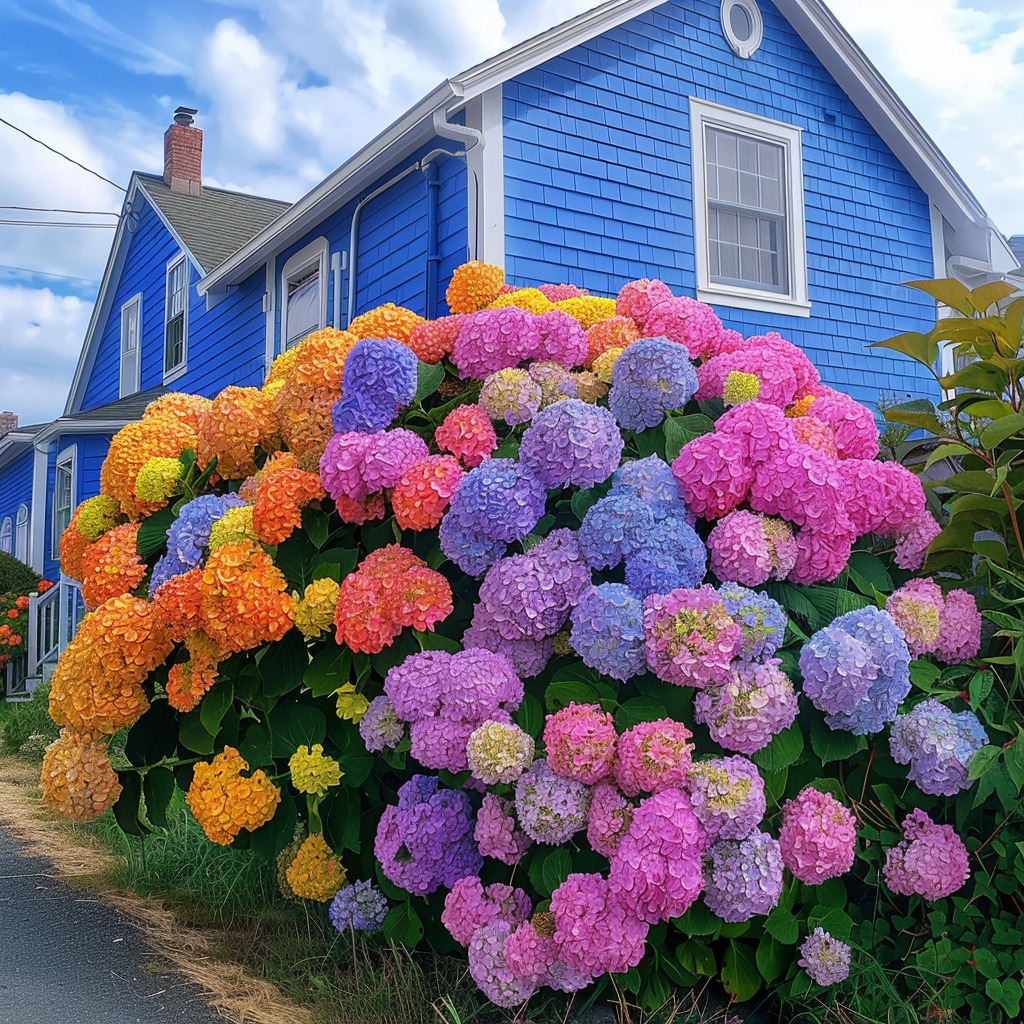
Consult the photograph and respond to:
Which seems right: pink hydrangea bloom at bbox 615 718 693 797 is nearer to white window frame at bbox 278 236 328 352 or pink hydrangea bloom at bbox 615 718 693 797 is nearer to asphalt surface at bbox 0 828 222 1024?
asphalt surface at bbox 0 828 222 1024

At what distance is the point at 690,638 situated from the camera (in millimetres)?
2164

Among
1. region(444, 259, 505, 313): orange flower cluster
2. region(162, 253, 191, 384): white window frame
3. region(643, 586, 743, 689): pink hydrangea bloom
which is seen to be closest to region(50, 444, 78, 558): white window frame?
region(162, 253, 191, 384): white window frame

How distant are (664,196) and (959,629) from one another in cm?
616

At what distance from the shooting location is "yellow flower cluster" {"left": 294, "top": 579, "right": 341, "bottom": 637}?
2582 millimetres

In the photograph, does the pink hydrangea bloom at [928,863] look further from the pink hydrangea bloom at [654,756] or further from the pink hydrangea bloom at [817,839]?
the pink hydrangea bloom at [654,756]

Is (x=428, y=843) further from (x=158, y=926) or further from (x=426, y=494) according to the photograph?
(x=158, y=926)

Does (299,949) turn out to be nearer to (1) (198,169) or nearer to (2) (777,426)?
(2) (777,426)

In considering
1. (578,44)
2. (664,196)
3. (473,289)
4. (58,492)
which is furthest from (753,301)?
(58,492)

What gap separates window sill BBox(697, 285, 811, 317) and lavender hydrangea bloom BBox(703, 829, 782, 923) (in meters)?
6.30

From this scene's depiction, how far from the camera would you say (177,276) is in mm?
13617

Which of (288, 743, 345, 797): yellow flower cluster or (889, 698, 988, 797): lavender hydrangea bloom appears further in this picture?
(288, 743, 345, 797): yellow flower cluster

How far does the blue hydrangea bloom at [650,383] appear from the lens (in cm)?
262

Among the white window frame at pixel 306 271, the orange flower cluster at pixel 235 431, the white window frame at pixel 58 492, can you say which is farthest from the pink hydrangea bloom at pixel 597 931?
the white window frame at pixel 58 492

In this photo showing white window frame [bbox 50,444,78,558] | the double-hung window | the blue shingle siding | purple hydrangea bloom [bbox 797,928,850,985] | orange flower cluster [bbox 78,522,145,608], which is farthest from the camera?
white window frame [bbox 50,444,78,558]
